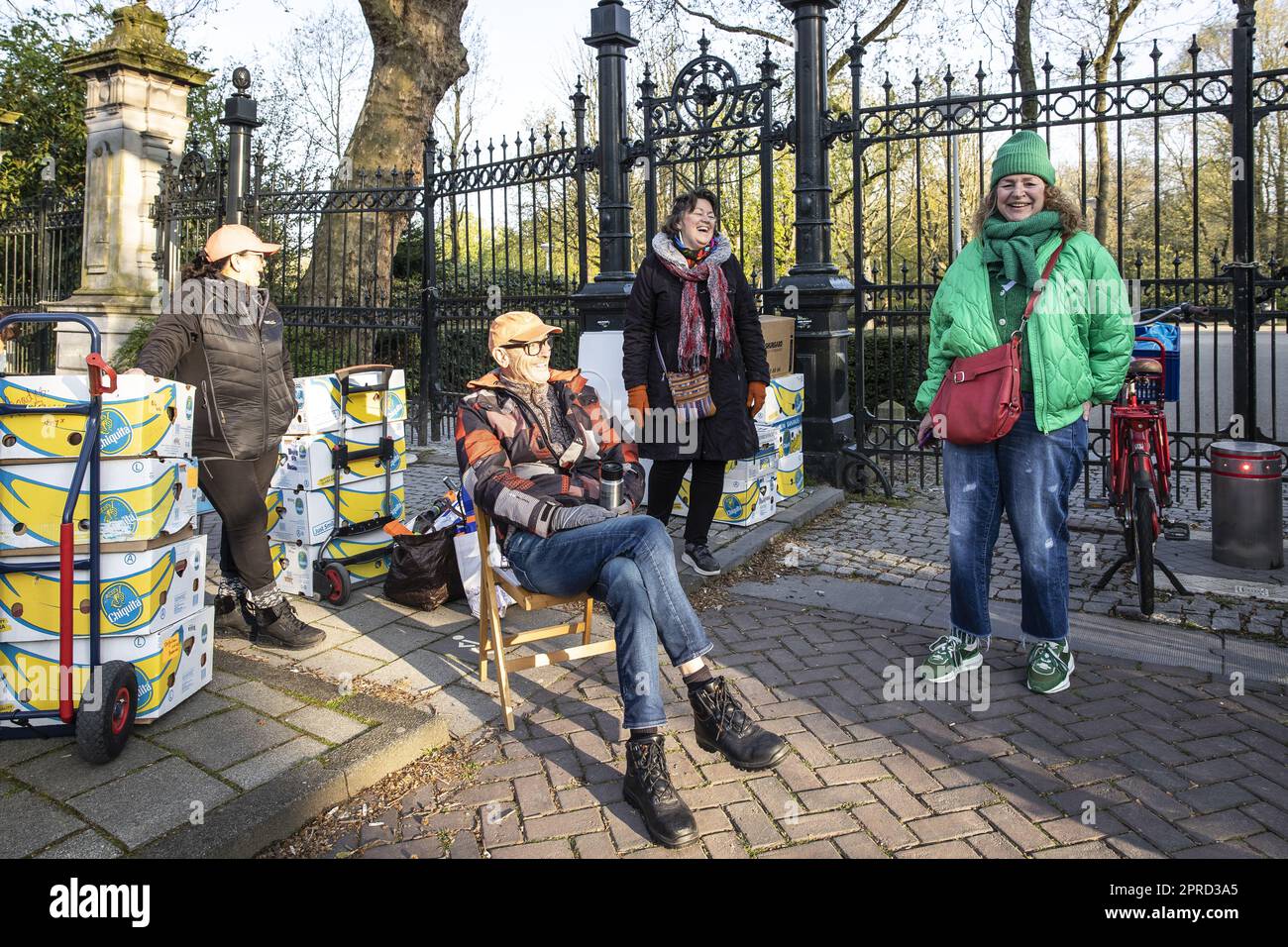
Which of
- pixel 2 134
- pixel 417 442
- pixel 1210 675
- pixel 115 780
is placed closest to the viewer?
pixel 115 780

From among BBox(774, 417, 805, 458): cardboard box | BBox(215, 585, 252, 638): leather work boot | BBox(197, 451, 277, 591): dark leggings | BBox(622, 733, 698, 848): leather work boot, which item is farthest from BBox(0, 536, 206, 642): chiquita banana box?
→ BBox(774, 417, 805, 458): cardboard box

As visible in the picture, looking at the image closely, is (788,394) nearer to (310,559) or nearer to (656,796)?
(310,559)

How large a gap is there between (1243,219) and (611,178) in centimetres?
449

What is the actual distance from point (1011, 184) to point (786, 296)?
3815 millimetres

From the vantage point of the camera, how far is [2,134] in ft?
51.9

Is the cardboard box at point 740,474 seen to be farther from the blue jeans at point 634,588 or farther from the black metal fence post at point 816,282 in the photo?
the blue jeans at point 634,588

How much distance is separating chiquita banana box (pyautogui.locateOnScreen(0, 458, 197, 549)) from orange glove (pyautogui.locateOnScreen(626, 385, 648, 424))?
2.48 meters

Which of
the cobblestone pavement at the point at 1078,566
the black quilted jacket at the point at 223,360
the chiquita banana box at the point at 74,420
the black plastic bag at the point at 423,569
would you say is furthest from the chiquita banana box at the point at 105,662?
the cobblestone pavement at the point at 1078,566

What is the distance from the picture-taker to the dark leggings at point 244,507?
177 inches

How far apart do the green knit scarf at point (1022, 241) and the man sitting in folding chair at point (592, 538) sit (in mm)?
1676

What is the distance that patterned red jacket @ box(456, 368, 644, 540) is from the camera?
Answer: 12.0 ft

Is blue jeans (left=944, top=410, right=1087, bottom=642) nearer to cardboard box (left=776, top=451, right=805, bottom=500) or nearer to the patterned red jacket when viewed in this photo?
the patterned red jacket
